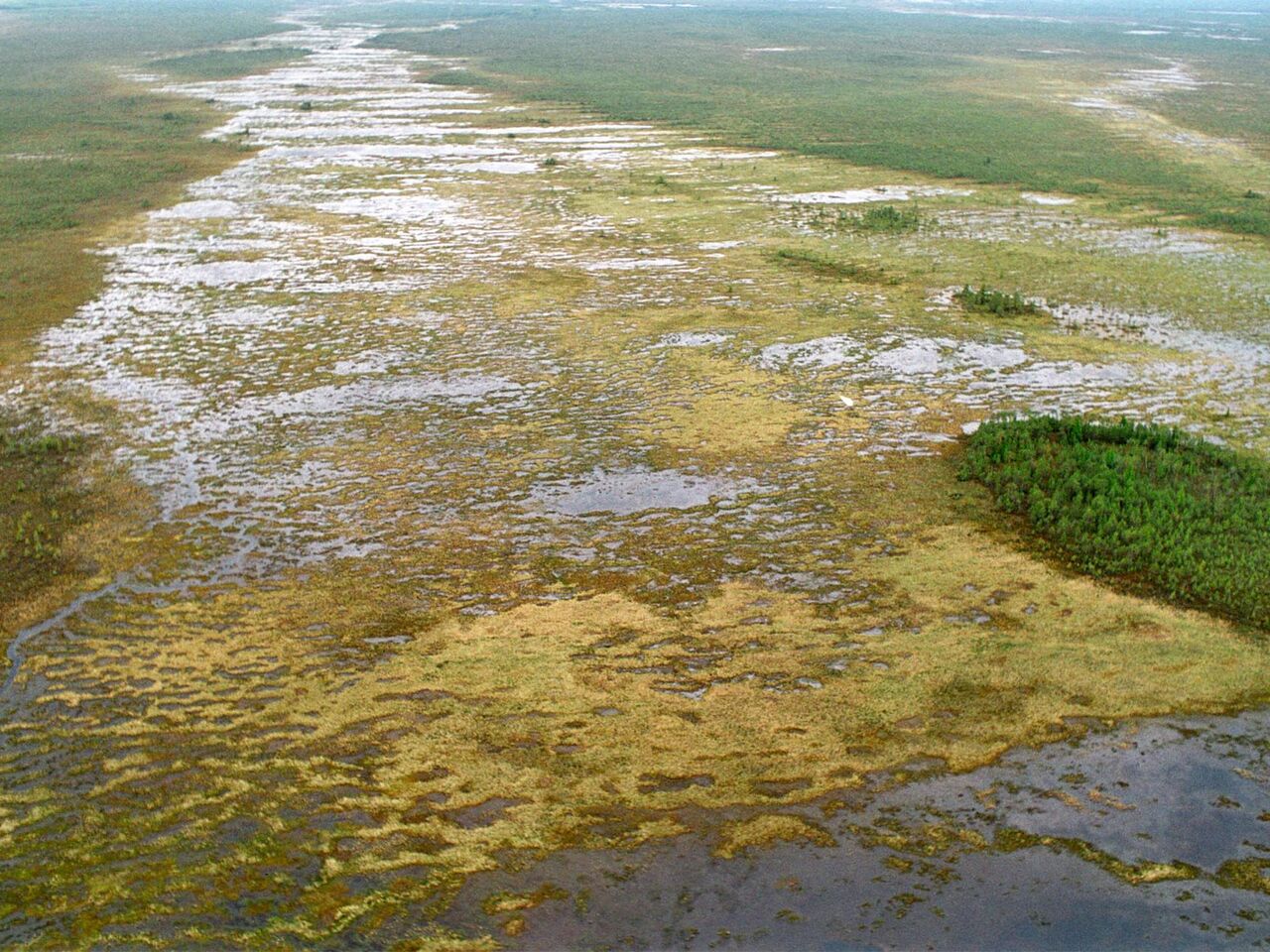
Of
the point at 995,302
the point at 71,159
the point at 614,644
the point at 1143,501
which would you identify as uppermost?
the point at 71,159

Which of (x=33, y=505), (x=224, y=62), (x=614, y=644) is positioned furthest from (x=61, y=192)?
(x=224, y=62)

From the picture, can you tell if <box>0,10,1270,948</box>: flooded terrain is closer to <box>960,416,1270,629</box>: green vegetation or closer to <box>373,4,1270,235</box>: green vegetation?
<box>960,416,1270,629</box>: green vegetation

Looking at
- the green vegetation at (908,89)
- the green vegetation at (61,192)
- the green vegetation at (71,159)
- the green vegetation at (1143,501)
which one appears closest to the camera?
the green vegetation at (1143,501)

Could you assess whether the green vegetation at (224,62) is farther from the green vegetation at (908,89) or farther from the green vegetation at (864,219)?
the green vegetation at (864,219)

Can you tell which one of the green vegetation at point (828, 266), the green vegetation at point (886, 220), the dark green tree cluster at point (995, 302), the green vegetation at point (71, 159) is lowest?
the dark green tree cluster at point (995, 302)

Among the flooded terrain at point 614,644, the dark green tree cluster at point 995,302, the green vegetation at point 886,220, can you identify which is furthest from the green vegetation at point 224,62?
the dark green tree cluster at point 995,302

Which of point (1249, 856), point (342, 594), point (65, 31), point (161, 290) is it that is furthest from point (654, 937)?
point (65, 31)

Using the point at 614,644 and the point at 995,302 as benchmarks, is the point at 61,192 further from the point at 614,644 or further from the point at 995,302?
the point at 614,644
